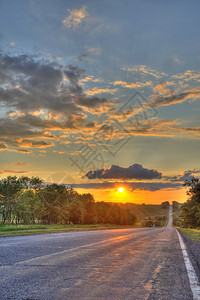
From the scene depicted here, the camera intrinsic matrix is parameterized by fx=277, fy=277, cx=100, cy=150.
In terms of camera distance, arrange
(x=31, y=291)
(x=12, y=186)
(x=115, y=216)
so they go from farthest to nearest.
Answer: (x=115, y=216), (x=12, y=186), (x=31, y=291)

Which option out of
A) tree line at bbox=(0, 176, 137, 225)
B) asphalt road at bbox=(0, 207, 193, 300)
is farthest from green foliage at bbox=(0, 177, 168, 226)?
asphalt road at bbox=(0, 207, 193, 300)

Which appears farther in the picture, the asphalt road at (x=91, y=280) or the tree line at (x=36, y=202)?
the tree line at (x=36, y=202)

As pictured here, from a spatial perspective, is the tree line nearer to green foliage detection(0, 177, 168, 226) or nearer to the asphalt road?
green foliage detection(0, 177, 168, 226)

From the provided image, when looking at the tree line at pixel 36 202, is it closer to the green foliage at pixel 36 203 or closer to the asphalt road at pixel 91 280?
the green foliage at pixel 36 203

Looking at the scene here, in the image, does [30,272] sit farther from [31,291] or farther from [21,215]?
[21,215]

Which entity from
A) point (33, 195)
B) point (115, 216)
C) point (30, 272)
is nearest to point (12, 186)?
point (33, 195)

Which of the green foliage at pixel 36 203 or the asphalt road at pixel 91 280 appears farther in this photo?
the green foliage at pixel 36 203

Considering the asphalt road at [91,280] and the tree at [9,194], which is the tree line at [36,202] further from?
the asphalt road at [91,280]

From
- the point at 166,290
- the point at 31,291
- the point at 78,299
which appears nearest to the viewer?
the point at 78,299

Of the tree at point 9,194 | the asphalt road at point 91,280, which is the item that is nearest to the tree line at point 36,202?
the tree at point 9,194

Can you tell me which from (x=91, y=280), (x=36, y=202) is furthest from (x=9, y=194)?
(x=91, y=280)

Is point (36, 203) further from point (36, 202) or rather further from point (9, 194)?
point (9, 194)

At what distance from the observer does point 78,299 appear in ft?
14.4

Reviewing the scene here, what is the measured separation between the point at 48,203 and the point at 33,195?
4490 millimetres
